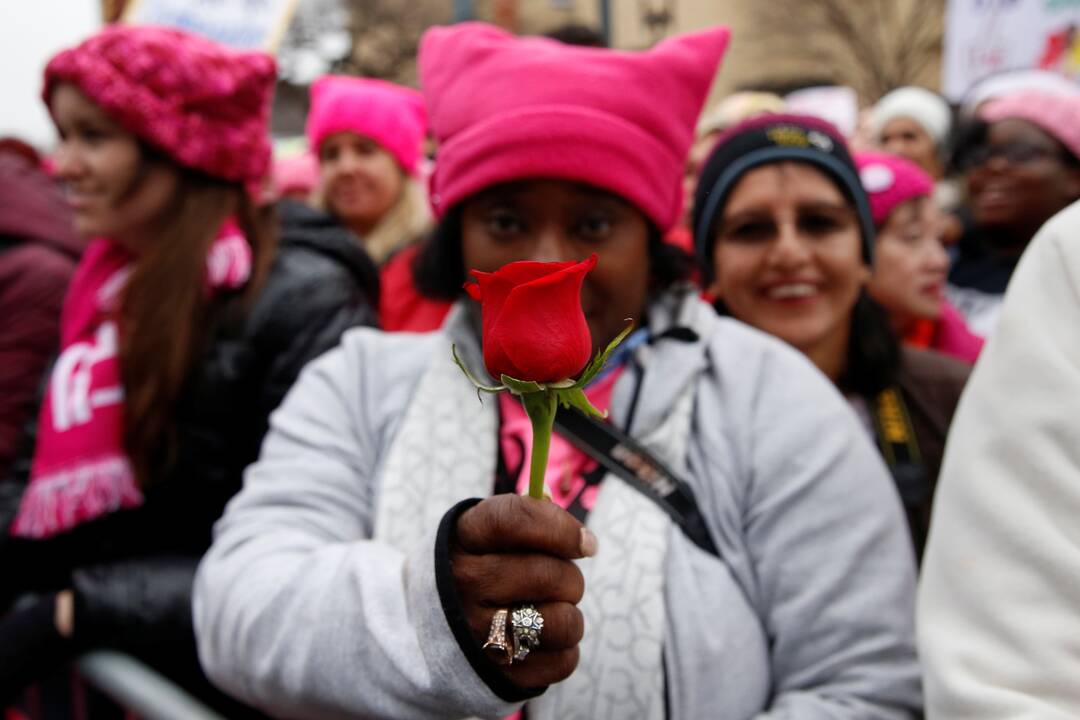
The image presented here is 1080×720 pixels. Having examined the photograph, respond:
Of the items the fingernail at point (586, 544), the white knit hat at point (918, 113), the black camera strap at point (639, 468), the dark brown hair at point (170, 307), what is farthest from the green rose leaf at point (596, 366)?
the white knit hat at point (918, 113)

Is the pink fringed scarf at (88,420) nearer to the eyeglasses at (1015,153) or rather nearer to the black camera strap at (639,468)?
the black camera strap at (639,468)

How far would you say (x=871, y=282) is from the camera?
9.01 ft

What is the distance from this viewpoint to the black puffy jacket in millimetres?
2111

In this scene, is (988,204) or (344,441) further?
(988,204)

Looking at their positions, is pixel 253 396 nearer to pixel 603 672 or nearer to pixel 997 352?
pixel 603 672

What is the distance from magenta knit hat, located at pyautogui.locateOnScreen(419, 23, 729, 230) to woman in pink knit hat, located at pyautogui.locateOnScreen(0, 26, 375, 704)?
0.82 meters

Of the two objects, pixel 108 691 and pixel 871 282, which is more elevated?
pixel 871 282

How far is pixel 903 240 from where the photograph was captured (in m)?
2.72

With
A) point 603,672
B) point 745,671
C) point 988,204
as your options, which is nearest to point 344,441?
point 603,672

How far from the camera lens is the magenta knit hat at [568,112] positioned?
1.49 metres

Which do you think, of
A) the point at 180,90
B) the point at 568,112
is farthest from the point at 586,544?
the point at 180,90

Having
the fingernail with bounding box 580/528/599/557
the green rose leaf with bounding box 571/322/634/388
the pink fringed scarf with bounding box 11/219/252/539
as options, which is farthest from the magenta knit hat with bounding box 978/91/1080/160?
the green rose leaf with bounding box 571/322/634/388

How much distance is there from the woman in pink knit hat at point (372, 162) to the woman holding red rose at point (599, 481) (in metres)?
2.44

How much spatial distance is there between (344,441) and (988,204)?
8.29 feet
